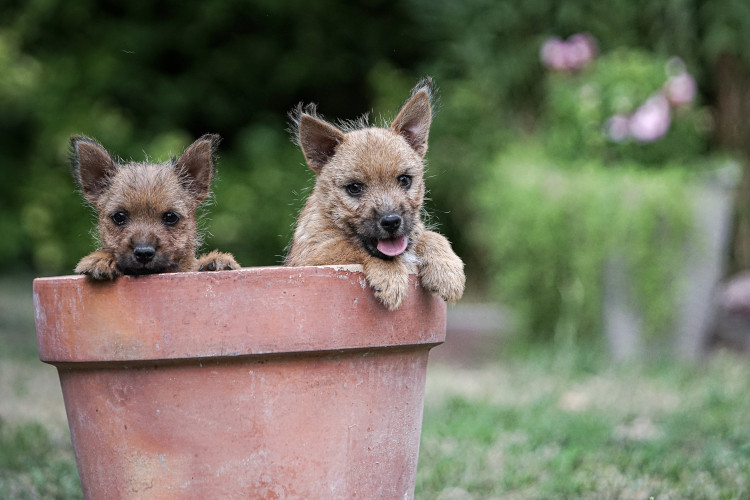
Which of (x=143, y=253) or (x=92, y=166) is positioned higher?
(x=92, y=166)

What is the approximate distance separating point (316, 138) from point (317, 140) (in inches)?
0.4

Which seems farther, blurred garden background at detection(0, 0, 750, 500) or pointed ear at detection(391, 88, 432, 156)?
blurred garden background at detection(0, 0, 750, 500)

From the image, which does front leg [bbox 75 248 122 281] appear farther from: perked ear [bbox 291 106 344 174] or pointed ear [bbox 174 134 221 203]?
perked ear [bbox 291 106 344 174]

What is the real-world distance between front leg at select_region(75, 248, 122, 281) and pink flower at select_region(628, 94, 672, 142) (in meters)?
6.34

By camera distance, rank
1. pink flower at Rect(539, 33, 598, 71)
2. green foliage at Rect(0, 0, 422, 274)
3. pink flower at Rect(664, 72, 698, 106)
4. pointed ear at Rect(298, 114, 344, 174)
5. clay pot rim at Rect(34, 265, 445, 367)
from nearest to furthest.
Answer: clay pot rim at Rect(34, 265, 445, 367), pointed ear at Rect(298, 114, 344, 174), pink flower at Rect(664, 72, 698, 106), pink flower at Rect(539, 33, 598, 71), green foliage at Rect(0, 0, 422, 274)

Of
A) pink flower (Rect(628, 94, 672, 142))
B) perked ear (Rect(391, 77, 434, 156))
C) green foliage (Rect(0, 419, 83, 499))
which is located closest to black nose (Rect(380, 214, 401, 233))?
perked ear (Rect(391, 77, 434, 156))

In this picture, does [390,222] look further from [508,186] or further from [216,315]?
[508,186]

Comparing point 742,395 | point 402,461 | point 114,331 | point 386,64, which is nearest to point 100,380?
point 114,331

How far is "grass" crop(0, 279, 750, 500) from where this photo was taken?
4.23m

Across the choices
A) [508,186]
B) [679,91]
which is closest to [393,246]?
[508,186]

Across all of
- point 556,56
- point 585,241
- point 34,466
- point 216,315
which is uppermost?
point 556,56

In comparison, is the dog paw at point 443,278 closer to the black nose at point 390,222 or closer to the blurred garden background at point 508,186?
the black nose at point 390,222

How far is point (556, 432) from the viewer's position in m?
5.17

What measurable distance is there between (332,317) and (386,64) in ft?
37.8
